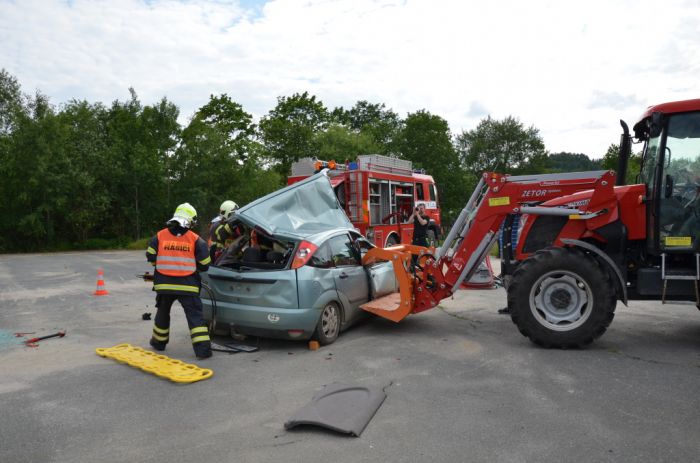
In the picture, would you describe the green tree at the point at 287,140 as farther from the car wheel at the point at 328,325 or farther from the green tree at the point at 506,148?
the car wheel at the point at 328,325

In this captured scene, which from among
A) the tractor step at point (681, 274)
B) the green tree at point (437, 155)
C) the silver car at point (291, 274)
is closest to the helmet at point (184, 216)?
the silver car at point (291, 274)

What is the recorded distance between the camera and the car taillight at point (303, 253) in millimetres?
6594

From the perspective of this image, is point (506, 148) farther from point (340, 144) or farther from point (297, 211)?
point (297, 211)

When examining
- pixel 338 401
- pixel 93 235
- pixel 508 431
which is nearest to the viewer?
pixel 508 431

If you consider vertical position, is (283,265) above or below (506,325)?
above

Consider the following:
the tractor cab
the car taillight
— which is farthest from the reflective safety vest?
the tractor cab

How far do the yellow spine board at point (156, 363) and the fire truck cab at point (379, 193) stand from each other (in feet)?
26.0

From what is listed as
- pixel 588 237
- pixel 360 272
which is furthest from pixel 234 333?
pixel 588 237

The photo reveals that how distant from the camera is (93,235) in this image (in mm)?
31906

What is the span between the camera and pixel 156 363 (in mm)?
6000

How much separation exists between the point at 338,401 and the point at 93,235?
31.1 meters

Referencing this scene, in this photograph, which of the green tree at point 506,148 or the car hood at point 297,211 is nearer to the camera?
the car hood at point 297,211

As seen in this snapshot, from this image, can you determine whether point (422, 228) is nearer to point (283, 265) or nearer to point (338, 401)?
point (283, 265)

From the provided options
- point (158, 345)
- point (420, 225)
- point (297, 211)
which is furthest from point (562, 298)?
point (420, 225)
